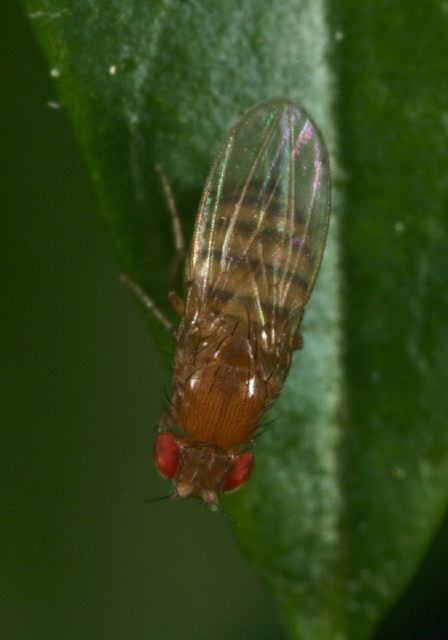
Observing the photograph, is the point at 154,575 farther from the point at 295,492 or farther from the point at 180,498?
the point at 295,492

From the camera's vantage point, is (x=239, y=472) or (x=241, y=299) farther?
(x=241, y=299)

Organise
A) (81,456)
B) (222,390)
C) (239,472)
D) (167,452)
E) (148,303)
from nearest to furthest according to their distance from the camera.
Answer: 1. (148,303)
2. (239,472)
3. (222,390)
4. (167,452)
5. (81,456)

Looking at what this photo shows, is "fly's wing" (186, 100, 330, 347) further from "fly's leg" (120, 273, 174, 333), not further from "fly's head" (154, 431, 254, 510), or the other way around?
"fly's head" (154, 431, 254, 510)

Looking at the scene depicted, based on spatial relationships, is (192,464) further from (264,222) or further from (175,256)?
(264,222)

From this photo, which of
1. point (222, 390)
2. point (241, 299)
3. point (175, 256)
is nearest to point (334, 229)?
point (241, 299)

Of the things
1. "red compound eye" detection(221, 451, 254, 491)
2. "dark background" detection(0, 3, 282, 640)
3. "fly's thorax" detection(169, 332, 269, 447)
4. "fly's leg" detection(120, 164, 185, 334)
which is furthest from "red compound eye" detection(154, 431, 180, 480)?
"dark background" detection(0, 3, 282, 640)
